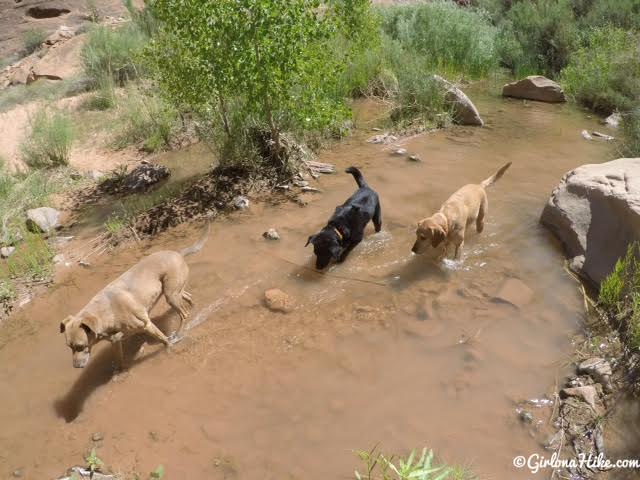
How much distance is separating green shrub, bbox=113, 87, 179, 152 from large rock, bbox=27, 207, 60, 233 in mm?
2566

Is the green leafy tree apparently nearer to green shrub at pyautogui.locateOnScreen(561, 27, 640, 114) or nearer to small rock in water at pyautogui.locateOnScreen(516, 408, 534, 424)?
small rock in water at pyautogui.locateOnScreen(516, 408, 534, 424)

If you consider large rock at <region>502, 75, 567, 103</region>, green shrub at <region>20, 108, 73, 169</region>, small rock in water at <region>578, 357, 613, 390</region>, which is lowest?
green shrub at <region>20, 108, 73, 169</region>

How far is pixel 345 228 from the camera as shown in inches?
208

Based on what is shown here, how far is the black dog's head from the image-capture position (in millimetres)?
5098

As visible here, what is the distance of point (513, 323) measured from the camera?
434 centimetres

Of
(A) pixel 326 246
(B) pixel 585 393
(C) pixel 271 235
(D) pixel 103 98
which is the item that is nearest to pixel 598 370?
(B) pixel 585 393

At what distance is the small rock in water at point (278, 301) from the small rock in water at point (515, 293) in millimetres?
2237

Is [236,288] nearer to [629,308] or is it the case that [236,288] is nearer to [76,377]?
[76,377]

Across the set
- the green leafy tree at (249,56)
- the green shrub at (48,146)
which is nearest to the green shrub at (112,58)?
the green shrub at (48,146)

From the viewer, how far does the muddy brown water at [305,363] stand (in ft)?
11.1

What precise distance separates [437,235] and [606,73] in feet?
26.7

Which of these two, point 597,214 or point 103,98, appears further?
point 103,98

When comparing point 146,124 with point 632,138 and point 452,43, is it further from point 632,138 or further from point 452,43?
point 632,138

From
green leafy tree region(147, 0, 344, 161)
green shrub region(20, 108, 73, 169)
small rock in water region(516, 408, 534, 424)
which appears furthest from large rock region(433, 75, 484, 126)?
green shrub region(20, 108, 73, 169)
